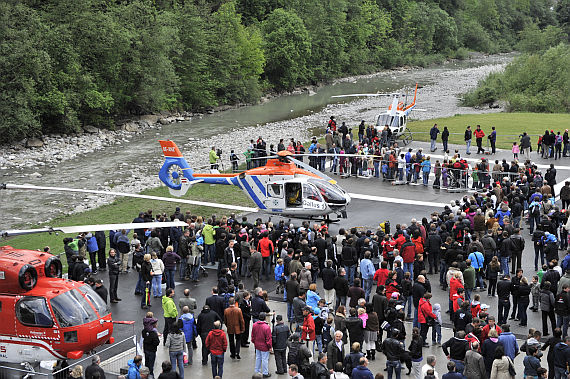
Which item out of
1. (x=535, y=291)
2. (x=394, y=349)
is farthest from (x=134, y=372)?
(x=535, y=291)

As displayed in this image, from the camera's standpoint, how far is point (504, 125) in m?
41.3

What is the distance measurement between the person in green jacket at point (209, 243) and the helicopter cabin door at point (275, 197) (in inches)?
155

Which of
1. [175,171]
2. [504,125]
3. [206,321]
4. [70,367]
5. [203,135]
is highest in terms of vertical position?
[504,125]

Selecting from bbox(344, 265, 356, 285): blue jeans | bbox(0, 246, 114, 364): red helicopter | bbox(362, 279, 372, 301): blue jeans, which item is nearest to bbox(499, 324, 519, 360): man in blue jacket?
bbox(362, 279, 372, 301): blue jeans

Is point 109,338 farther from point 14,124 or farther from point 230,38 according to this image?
point 230,38

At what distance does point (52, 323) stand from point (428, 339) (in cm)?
806

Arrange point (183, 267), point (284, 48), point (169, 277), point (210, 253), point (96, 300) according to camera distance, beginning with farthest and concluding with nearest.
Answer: point (284, 48)
point (210, 253)
point (183, 267)
point (169, 277)
point (96, 300)

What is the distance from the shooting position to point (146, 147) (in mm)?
44375

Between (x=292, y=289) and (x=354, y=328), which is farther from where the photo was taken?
(x=292, y=289)

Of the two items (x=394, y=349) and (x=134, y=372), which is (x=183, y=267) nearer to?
(x=134, y=372)

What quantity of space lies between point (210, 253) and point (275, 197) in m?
4.16

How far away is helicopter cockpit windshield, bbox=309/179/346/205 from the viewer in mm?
22688

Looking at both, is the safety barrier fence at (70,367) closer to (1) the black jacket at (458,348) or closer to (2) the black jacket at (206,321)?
(2) the black jacket at (206,321)

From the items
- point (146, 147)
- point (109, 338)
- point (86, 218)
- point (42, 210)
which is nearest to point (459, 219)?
point (109, 338)
